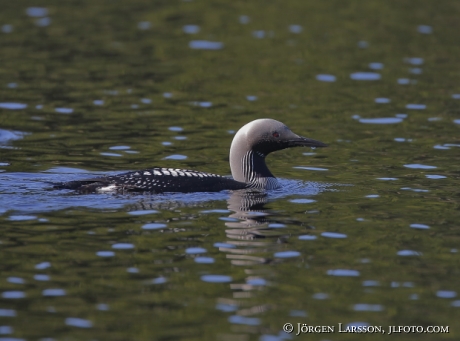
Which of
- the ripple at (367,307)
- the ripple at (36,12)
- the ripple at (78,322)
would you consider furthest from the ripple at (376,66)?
the ripple at (78,322)

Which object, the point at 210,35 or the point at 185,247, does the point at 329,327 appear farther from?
the point at 210,35

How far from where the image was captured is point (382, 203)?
8102 mm

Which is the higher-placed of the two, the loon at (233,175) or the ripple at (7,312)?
the loon at (233,175)

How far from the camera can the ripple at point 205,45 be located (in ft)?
54.6

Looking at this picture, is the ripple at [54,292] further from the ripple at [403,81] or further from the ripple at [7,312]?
the ripple at [403,81]

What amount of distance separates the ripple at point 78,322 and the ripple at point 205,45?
11.7 meters

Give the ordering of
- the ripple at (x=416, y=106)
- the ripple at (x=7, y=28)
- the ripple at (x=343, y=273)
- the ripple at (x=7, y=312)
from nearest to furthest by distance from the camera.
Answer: the ripple at (x=7, y=312)
the ripple at (x=343, y=273)
the ripple at (x=416, y=106)
the ripple at (x=7, y=28)

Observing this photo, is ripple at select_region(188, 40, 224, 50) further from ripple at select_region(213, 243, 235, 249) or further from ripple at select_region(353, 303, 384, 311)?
ripple at select_region(353, 303, 384, 311)

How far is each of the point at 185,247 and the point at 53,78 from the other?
321 inches

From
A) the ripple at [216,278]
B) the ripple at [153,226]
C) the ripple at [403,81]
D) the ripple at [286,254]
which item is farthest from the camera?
the ripple at [403,81]

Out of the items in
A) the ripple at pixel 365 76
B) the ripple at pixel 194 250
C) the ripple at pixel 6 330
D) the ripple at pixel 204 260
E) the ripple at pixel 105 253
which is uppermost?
the ripple at pixel 365 76

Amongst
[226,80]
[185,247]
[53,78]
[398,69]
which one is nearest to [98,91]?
[53,78]

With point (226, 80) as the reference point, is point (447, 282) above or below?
below

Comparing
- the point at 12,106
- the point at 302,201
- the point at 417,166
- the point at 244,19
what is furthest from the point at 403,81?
the point at 302,201
